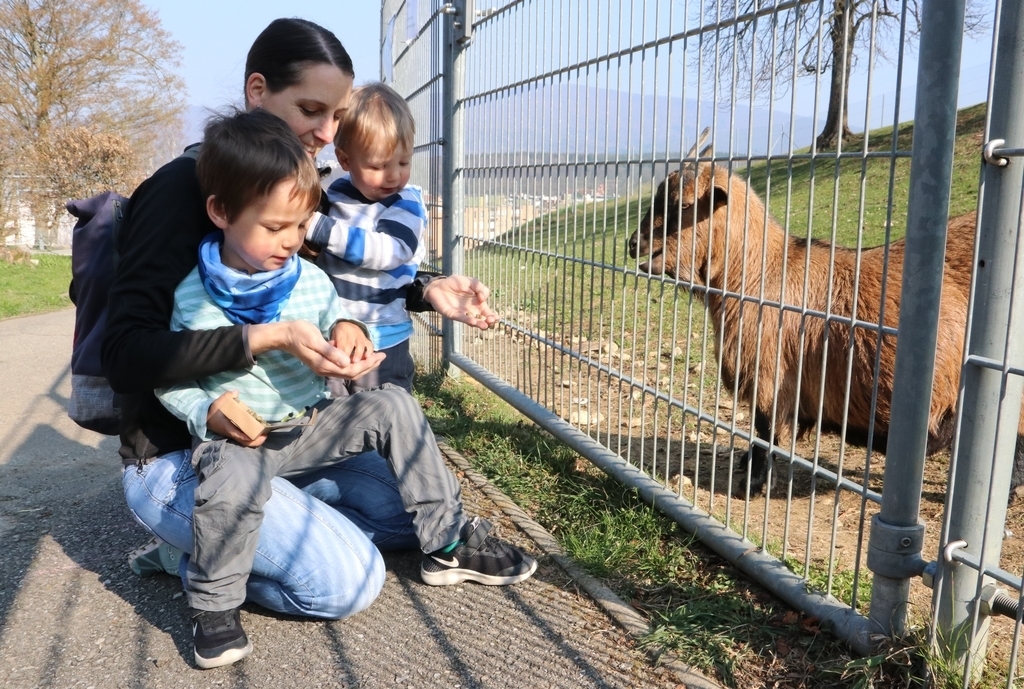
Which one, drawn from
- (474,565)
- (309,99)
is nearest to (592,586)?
(474,565)

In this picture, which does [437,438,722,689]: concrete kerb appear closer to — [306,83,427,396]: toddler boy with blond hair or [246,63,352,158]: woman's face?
[306,83,427,396]: toddler boy with blond hair

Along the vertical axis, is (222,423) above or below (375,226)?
below

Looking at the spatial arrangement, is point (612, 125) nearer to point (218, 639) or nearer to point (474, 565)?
point (474, 565)

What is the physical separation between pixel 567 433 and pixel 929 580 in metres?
1.92

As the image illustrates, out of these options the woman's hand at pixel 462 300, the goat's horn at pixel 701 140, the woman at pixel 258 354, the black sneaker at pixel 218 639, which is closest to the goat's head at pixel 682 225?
the goat's horn at pixel 701 140

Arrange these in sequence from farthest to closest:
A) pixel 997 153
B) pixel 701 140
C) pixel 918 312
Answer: pixel 701 140
pixel 918 312
pixel 997 153

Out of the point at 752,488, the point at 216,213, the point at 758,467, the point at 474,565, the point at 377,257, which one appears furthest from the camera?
the point at 758,467

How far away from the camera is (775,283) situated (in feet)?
12.6

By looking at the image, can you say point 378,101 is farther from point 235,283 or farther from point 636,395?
point 636,395

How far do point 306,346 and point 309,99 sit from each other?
1.06 m

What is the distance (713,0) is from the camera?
2873 mm

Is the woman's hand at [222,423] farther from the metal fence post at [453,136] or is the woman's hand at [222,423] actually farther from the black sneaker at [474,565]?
the metal fence post at [453,136]

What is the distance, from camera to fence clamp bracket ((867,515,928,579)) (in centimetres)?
224

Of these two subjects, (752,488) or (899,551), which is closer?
(899,551)
